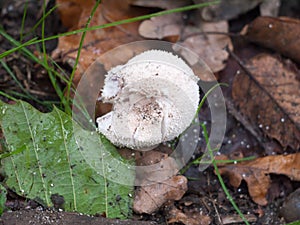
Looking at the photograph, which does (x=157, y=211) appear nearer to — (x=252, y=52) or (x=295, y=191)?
(x=295, y=191)

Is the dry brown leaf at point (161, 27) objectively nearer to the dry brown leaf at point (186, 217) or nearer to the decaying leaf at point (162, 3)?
the decaying leaf at point (162, 3)

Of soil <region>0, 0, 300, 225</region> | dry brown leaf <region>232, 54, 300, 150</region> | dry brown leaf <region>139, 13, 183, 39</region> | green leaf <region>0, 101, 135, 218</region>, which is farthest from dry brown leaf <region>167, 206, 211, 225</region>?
dry brown leaf <region>139, 13, 183, 39</region>

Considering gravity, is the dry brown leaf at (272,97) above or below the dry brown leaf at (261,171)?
above

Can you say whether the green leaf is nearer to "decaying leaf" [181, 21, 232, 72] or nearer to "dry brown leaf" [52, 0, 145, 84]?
"dry brown leaf" [52, 0, 145, 84]

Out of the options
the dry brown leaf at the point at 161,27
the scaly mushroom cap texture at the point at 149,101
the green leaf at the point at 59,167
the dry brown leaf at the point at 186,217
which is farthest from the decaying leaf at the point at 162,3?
the dry brown leaf at the point at 186,217

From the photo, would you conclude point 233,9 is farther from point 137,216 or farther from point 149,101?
point 137,216

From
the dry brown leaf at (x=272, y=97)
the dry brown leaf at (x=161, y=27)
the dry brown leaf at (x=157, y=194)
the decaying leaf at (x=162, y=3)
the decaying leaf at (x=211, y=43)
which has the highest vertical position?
the decaying leaf at (x=162, y=3)

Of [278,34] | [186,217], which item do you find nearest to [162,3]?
[278,34]
